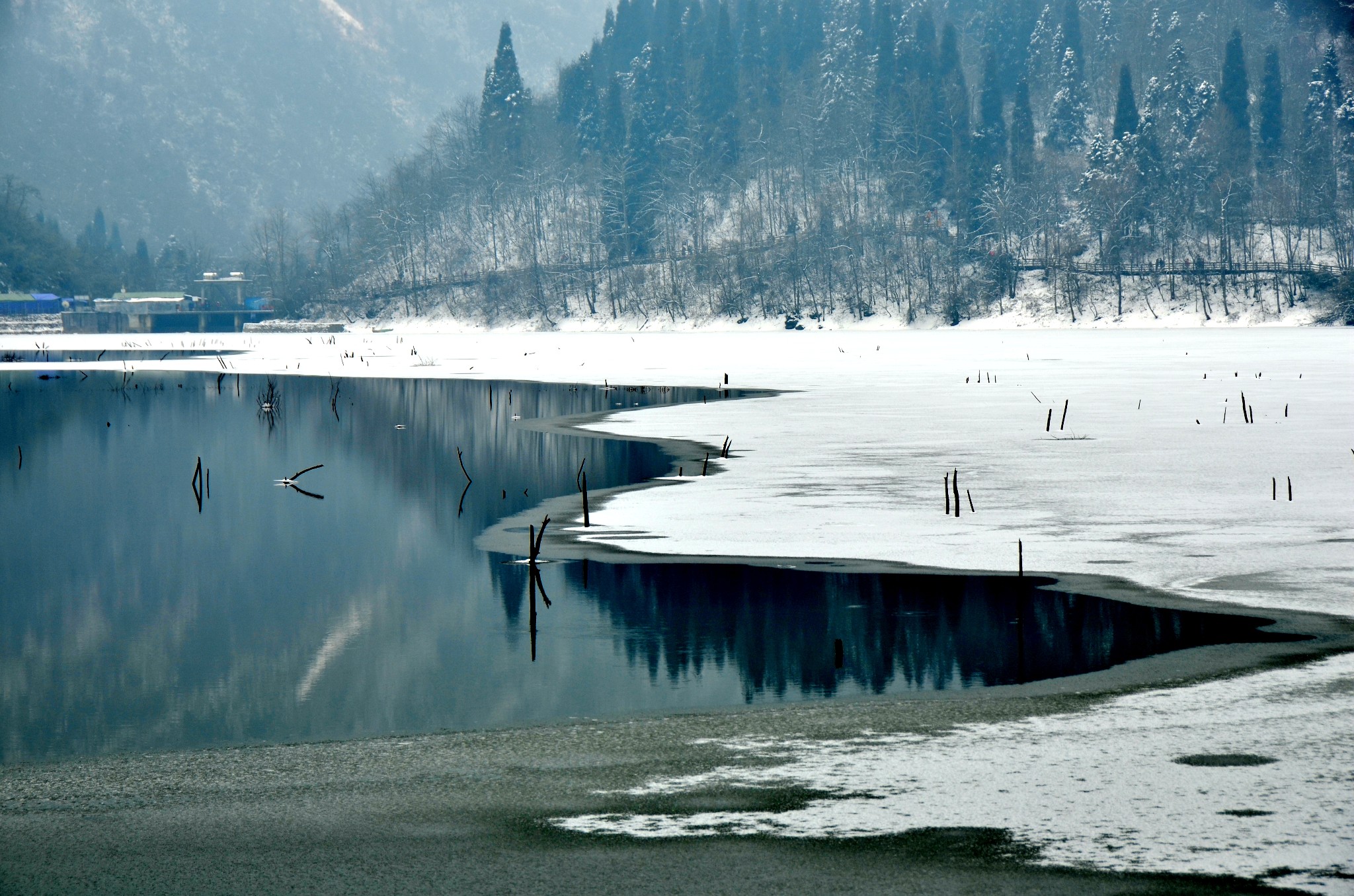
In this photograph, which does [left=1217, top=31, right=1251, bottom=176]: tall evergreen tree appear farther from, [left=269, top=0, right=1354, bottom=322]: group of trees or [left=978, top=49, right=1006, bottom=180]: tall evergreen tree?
[left=978, top=49, right=1006, bottom=180]: tall evergreen tree

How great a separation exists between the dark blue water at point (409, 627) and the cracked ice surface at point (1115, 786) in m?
1.81

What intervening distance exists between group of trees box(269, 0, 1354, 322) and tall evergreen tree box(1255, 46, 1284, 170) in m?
0.26

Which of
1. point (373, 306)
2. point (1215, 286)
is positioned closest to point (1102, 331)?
point (1215, 286)

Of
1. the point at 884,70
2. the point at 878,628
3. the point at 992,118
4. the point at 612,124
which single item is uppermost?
the point at 884,70

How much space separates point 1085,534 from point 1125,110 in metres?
151

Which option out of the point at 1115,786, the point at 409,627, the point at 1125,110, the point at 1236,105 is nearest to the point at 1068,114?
the point at 1236,105

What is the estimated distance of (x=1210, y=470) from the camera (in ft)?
87.9

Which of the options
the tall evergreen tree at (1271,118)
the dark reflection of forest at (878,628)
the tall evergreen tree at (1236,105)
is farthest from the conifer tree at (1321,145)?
the dark reflection of forest at (878,628)

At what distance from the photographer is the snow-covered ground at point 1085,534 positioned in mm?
9469

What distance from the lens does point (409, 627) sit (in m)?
16.1

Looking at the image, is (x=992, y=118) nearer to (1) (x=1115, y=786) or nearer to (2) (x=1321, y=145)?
(2) (x=1321, y=145)

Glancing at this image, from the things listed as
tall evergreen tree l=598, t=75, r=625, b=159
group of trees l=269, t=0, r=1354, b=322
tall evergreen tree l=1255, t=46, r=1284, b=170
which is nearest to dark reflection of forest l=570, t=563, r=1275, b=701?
group of trees l=269, t=0, r=1354, b=322

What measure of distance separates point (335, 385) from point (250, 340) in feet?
317

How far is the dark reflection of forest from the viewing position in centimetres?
1365
